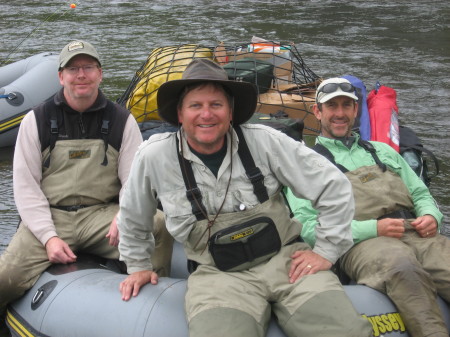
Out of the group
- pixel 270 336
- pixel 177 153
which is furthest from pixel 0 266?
pixel 270 336

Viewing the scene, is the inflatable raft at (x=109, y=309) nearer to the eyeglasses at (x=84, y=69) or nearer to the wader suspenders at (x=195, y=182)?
the wader suspenders at (x=195, y=182)

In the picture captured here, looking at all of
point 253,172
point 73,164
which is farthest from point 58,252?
point 253,172

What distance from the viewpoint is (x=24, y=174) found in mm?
3443

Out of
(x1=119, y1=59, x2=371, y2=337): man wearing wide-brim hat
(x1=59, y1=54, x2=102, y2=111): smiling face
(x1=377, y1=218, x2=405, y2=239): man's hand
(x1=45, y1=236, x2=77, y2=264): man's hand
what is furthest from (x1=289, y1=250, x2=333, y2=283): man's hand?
(x1=59, y1=54, x2=102, y2=111): smiling face

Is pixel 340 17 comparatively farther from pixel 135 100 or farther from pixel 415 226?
pixel 415 226

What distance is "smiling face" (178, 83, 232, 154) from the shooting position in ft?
8.60

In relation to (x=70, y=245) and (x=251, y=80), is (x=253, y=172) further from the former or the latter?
(x=251, y=80)

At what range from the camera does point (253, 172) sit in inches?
107

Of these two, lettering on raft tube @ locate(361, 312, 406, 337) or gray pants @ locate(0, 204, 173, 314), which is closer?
lettering on raft tube @ locate(361, 312, 406, 337)

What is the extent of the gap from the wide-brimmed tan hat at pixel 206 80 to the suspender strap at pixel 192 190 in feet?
0.81

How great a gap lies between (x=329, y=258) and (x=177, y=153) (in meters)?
0.80

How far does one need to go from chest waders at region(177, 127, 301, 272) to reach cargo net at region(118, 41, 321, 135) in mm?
2109

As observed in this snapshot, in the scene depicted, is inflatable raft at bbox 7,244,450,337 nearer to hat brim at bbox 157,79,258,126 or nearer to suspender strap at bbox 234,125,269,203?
suspender strap at bbox 234,125,269,203

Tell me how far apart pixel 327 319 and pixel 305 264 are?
0.32 m
